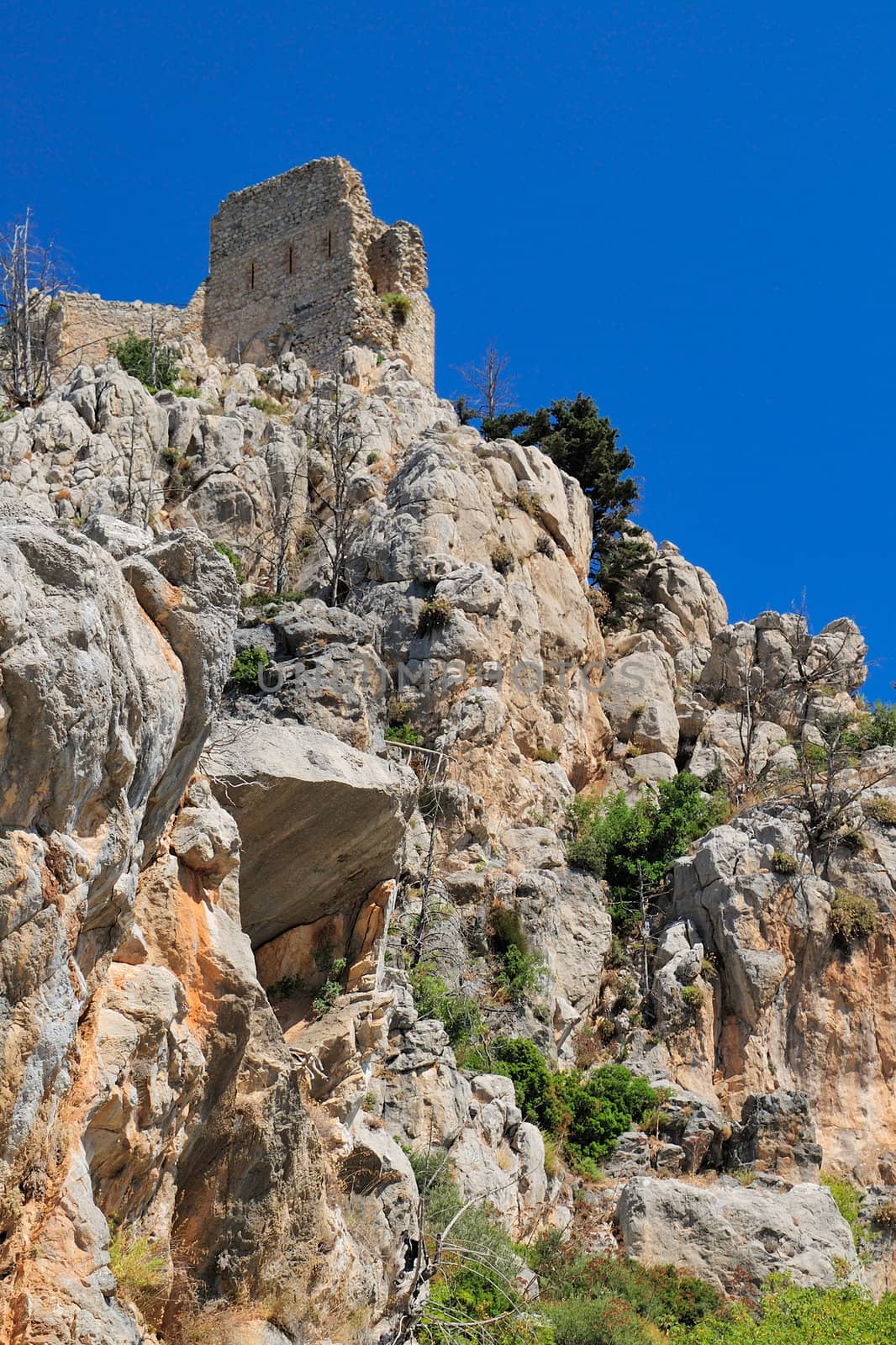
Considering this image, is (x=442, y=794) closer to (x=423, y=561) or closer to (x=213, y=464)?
(x=423, y=561)

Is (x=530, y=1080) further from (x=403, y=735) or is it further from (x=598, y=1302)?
(x=403, y=735)

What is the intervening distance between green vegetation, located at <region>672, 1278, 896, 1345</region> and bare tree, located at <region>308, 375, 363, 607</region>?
524 inches

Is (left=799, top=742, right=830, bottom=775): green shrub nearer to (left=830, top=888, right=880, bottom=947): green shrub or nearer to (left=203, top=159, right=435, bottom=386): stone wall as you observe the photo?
(left=830, top=888, right=880, bottom=947): green shrub

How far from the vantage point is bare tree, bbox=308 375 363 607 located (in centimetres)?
2662

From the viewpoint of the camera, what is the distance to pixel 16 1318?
746cm

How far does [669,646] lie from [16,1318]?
87.4 feet

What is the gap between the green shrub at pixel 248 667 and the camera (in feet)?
58.9

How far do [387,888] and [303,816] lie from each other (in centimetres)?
177

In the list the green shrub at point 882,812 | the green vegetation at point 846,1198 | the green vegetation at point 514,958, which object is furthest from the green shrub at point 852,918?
the green vegetation at point 514,958

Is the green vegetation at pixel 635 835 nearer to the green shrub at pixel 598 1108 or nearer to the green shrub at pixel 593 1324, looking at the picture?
the green shrub at pixel 598 1108

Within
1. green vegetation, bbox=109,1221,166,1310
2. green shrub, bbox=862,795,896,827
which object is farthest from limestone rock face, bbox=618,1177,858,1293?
green vegetation, bbox=109,1221,166,1310

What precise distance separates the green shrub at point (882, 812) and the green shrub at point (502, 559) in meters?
7.74

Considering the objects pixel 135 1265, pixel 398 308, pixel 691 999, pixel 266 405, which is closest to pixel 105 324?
pixel 398 308

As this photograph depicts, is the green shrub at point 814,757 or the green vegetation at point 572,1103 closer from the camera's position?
the green vegetation at point 572,1103
